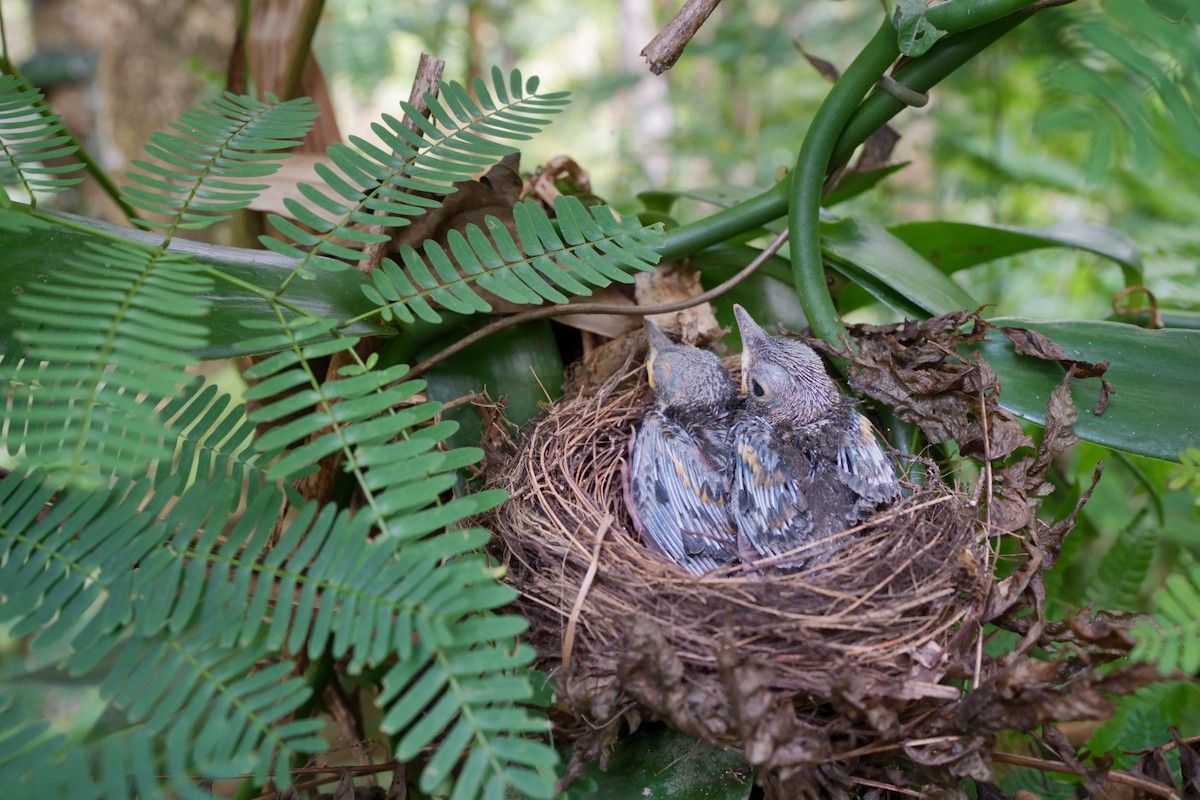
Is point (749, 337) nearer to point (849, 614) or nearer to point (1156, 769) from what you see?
point (849, 614)

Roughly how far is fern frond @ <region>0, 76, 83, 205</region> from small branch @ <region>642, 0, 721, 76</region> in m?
0.63

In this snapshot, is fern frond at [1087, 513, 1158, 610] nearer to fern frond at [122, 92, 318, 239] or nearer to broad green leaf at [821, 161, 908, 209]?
broad green leaf at [821, 161, 908, 209]

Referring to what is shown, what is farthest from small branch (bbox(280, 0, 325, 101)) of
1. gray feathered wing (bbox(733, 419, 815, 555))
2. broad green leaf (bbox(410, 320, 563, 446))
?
gray feathered wing (bbox(733, 419, 815, 555))

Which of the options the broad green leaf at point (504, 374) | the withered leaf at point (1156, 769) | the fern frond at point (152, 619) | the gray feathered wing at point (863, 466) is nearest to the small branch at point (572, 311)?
the broad green leaf at point (504, 374)

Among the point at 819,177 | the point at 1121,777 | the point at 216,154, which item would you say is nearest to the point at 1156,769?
the point at 1121,777

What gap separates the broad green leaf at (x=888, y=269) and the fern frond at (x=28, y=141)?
93 cm

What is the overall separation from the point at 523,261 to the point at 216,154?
37cm

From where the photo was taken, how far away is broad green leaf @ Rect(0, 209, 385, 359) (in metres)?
0.77

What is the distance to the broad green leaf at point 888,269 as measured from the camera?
3.39ft

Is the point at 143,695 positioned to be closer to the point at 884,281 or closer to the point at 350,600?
the point at 350,600

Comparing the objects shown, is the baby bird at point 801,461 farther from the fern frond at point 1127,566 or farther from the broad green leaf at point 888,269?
the fern frond at point 1127,566

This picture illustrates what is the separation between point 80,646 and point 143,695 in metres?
0.07

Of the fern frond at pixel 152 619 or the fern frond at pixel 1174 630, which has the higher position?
the fern frond at pixel 152 619

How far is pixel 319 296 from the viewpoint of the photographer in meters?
0.89
